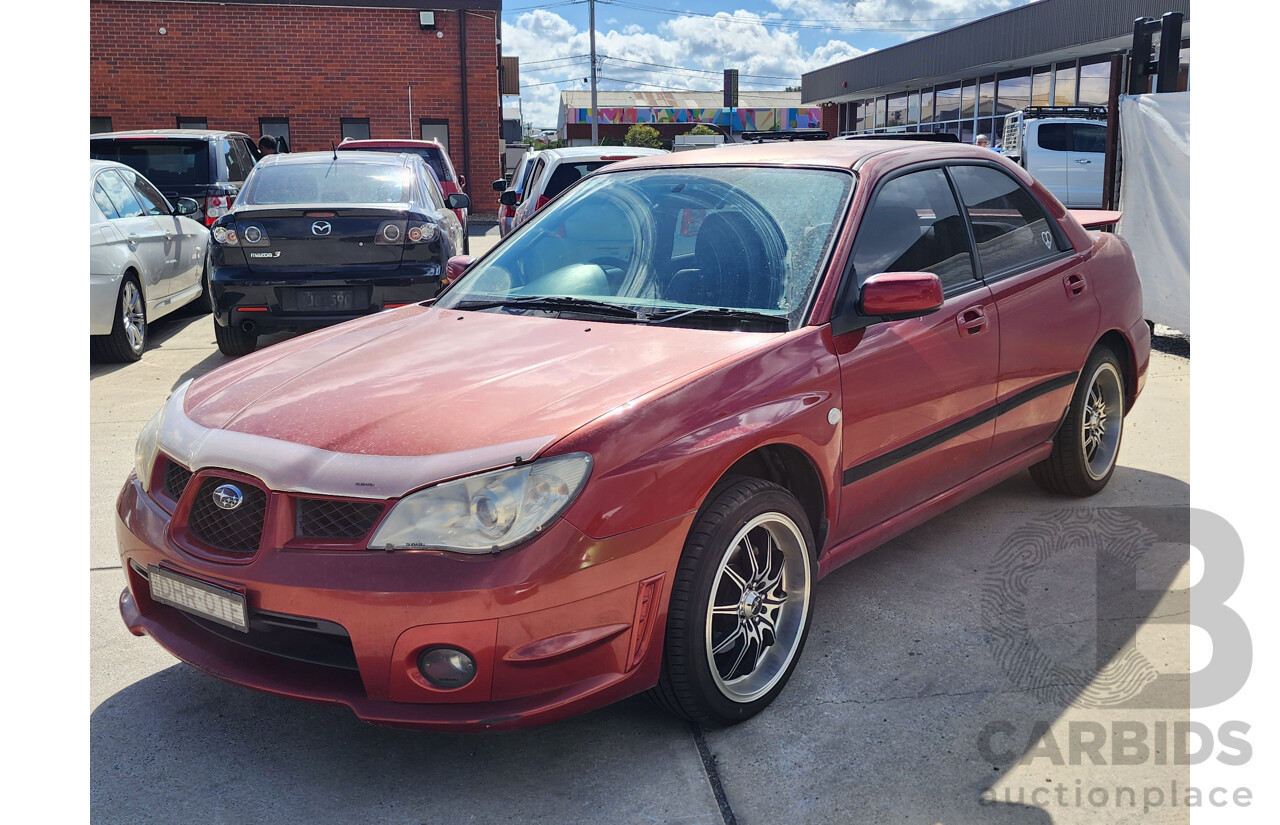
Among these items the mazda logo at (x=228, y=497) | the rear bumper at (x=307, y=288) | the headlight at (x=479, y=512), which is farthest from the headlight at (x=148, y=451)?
the rear bumper at (x=307, y=288)

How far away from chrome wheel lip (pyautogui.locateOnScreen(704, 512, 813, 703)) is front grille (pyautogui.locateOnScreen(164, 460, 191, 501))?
146cm

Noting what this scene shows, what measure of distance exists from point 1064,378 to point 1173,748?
1860mm

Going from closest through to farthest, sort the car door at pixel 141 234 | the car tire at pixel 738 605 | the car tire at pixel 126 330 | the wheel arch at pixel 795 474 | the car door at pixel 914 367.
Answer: the car tire at pixel 738 605
the wheel arch at pixel 795 474
the car door at pixel 914 367
the car tire at pixel 126 330
the car door at pixel 141 234

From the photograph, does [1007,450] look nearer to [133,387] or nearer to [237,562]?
Result: [237,562]

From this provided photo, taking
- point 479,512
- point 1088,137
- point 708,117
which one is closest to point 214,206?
point 479,512

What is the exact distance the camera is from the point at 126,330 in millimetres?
8172

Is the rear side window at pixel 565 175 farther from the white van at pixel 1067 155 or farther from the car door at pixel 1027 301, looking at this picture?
the white van at pixel 1067 155

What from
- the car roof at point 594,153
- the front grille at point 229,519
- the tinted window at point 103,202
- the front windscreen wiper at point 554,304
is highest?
the car roof at point 594,153

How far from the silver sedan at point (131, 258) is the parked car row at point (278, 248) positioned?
0.01 metres

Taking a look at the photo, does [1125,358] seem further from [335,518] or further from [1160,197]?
[1160,197]

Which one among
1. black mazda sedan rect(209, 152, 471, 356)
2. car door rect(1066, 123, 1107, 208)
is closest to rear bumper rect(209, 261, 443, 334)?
black mazda sedan rect(209, 152, 471, 356)

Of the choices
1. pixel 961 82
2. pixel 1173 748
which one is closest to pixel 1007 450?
pixel 1173 748

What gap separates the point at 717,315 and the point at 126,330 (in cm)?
641

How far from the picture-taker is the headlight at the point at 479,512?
8.11ft
